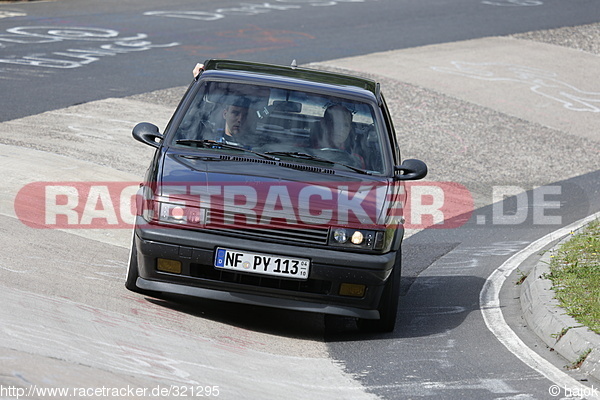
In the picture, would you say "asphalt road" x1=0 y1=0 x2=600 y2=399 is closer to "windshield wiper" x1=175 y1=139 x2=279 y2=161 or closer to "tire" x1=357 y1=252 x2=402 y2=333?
"tire" x1=357 y1=252 x2=402 y2=333

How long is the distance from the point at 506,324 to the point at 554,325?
1.77ft

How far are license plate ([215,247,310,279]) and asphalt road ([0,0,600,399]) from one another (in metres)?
0.49

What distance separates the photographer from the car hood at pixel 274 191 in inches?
241

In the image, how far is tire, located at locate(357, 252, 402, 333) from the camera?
6.51 m

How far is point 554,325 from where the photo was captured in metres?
6.73

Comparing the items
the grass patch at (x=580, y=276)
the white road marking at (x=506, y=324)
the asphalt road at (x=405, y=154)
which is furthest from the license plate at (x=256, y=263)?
the grass patch at (x=580, y=276)

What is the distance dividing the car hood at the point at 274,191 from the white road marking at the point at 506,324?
136 cm

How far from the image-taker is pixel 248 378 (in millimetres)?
5344

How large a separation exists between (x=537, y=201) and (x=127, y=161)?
5517 millimetres

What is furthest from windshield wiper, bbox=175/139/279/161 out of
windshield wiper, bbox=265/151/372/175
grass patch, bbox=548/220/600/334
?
grass patch, bbox=548/220/600/334

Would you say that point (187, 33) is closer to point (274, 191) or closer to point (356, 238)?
point (274, 191)

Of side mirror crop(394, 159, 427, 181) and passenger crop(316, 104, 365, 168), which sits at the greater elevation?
passenger crop(316, 104, 365, 168)

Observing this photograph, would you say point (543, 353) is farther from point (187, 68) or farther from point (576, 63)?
point (576, 63)

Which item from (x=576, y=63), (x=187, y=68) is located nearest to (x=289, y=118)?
(x=187, y=68)
